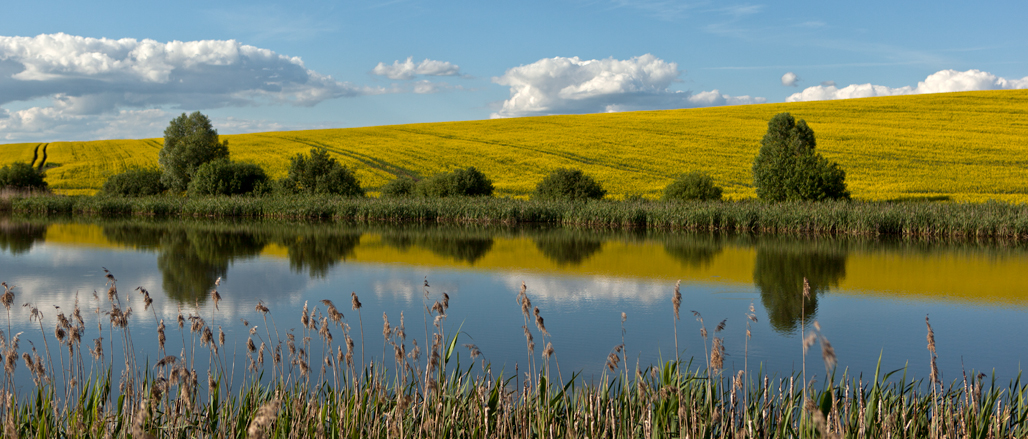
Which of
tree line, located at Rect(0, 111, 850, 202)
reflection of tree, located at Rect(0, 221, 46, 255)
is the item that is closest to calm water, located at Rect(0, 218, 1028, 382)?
reflection of tree, located at Rect(0, 221, 46, 255)

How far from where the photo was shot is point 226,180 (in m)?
37.2

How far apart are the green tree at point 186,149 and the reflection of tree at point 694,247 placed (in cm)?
3091

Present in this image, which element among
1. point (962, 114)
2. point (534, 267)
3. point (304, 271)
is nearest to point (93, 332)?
point (304, 271)

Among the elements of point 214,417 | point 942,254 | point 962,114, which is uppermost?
point 962,114

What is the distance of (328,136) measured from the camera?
58.4 m

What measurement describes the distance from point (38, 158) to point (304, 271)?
50.8 meters

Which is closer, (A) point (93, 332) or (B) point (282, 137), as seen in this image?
(A) point (93, 332)

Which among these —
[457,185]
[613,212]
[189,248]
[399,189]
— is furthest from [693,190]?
[189,248]

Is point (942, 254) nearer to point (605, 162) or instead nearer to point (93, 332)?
point (93, 332)

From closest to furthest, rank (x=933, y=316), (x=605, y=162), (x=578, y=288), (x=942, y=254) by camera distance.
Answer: (x=933, y=316)
(x=578, y=288)
(x=942, y=254)
(x=605, y=162)

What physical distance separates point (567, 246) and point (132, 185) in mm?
30811

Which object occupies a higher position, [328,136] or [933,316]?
[328,136]

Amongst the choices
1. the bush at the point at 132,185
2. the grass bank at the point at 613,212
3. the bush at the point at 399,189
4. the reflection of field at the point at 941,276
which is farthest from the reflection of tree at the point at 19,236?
the reflection of field at the point at 941,276

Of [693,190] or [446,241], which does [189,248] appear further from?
[693,190]
